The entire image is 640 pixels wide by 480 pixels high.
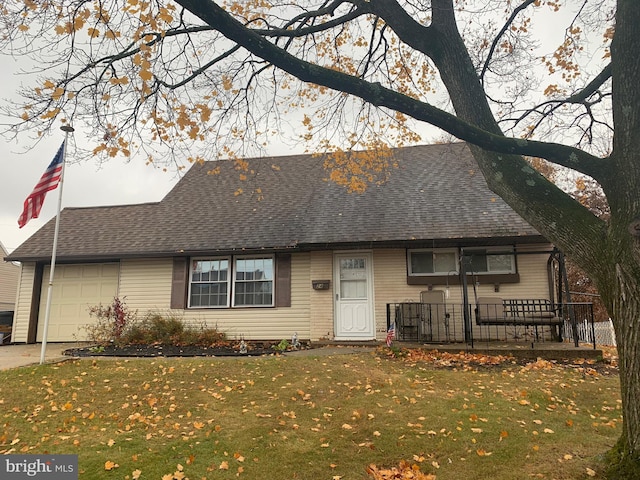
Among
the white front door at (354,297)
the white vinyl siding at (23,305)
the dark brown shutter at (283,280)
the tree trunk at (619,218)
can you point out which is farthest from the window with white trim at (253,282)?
the tree trunk at (619,218)

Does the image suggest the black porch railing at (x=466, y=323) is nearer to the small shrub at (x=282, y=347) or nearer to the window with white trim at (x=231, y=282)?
the small shrub at (x=282, y=347)

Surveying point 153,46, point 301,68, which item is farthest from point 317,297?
point 301,68

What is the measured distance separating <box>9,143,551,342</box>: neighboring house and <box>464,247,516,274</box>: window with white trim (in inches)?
1.4

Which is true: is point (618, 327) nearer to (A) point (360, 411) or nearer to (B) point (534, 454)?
(B) point (534, 454)

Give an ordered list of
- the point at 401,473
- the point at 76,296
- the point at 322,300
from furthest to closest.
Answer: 1. the point at 76,296
2. the point at 322,300
3. the point at 401,473

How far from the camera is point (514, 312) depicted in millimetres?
10547

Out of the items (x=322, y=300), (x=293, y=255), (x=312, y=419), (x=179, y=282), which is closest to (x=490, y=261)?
(x=322, y=300)

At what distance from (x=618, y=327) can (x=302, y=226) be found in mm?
9999

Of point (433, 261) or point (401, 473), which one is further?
point (433, 261)

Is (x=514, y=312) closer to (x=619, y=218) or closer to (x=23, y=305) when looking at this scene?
(x=619, y=218)

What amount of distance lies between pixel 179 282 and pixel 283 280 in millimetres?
3204

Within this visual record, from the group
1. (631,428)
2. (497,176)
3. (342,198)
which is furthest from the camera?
(342,198)

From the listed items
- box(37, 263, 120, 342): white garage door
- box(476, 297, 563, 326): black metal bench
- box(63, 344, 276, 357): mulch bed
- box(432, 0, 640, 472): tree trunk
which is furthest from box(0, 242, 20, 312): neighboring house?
box(432, 0, 640, 472): tree trunk

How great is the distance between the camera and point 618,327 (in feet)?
11.5
